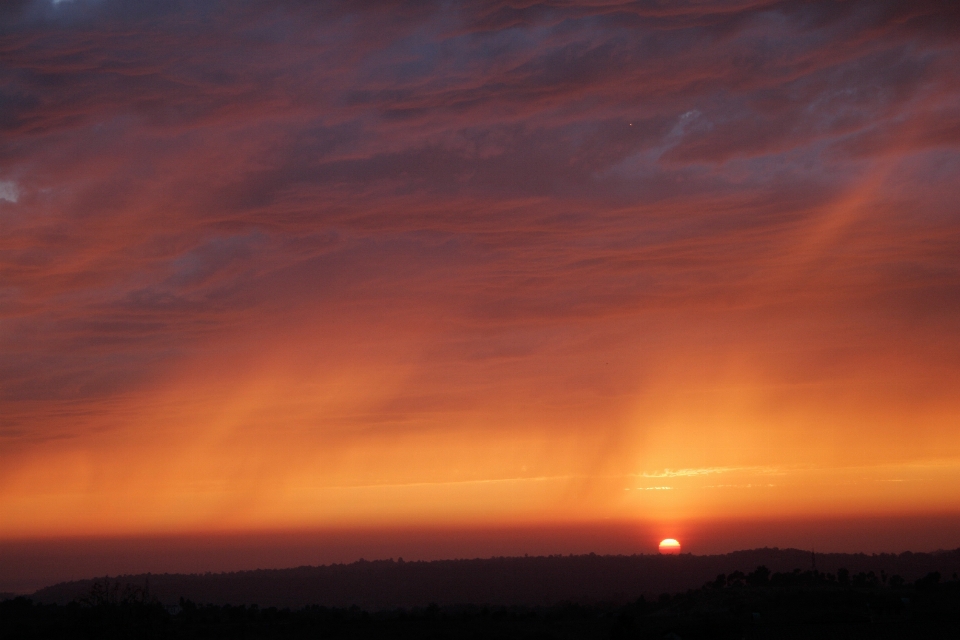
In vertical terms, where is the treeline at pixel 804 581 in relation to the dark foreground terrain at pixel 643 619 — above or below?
above

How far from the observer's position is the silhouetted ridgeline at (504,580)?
136 m

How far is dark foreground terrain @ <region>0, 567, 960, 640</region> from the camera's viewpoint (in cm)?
4897

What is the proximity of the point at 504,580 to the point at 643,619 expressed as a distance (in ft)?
327

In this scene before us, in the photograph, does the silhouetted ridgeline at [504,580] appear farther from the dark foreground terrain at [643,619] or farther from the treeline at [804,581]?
the dark foreground terrain at [643,619]

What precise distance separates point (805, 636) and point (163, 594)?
123m

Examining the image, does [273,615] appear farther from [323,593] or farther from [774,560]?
[774,560]

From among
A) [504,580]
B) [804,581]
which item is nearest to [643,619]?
[804,581]

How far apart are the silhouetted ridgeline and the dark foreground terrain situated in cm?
4957

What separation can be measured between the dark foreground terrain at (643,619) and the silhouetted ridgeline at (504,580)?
163 feet

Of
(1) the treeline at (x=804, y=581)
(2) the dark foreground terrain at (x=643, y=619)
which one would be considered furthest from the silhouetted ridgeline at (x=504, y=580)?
(2) the dark foreground terrain at (x=643, y=619)

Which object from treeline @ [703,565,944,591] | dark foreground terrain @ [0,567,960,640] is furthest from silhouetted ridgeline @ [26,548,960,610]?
dark foreground terrain @ [0,567,960,640]

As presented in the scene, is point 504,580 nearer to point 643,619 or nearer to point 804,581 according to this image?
point 804,581

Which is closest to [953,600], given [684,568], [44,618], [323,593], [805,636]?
[805,636]

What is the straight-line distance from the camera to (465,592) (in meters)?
150
